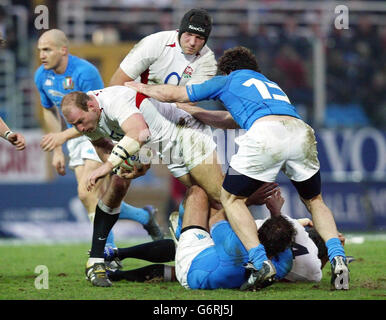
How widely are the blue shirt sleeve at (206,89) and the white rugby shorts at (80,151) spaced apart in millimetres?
2856

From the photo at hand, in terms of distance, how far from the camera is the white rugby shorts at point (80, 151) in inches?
392

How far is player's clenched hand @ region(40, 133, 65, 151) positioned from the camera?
27.1 ft

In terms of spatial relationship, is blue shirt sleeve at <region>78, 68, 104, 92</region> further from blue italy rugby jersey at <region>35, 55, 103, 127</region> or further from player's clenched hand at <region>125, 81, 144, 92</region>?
player's clenched hand at <region>125, 81, 144, 92</region>

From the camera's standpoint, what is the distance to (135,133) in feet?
23.6

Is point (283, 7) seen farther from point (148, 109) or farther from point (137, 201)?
point (148, 109)

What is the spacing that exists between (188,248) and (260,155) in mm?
1095

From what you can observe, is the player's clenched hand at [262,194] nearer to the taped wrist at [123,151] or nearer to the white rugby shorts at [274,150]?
the white rugby shorts at [274,150]

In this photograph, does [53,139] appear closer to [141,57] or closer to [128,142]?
[141,57]

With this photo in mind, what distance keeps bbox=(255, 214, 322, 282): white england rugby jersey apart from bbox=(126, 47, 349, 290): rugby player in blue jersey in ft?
0.72

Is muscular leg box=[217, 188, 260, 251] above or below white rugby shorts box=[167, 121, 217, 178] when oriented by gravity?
below

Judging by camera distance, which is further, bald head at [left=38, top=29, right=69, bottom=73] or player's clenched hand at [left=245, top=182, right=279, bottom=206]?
bald head at [left=38, top=29, right=69, bottom=73]

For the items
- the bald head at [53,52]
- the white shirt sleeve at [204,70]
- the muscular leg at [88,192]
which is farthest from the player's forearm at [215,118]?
the bald head at [53,52]

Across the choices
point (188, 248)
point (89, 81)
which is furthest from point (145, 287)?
point (89, 81)

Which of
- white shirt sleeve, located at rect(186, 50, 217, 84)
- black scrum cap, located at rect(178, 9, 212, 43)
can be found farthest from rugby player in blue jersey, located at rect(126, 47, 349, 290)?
white shirt sleeve, located at rect(186, 50, 217, 84)
